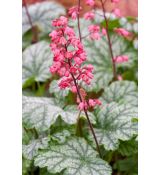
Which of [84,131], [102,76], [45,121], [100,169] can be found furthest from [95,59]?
[100,169]

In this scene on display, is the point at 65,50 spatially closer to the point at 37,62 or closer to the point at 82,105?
the point at 82,105

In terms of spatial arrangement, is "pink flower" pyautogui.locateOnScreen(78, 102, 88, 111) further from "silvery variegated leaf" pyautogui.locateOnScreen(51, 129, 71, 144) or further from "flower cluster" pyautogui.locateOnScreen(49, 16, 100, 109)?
"silvery variegated leaf" pyautogui.locateOnScreen(51, 129, 71, 144)

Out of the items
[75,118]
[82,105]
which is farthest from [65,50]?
[75,118]

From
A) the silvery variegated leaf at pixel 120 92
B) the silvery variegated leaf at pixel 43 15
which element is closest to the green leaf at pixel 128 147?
the silvery variegated leaf at pixel 120 92

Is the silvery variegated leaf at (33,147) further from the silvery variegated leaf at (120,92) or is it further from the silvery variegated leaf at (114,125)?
the silvery variegated leaf at (120,92)

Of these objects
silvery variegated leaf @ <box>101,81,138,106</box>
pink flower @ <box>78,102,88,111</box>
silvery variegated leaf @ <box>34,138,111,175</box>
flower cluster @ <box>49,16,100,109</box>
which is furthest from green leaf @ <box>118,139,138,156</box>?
flower cluster @ <box>49,16,100,109</box>

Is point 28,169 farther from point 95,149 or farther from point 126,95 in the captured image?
point 126,95
